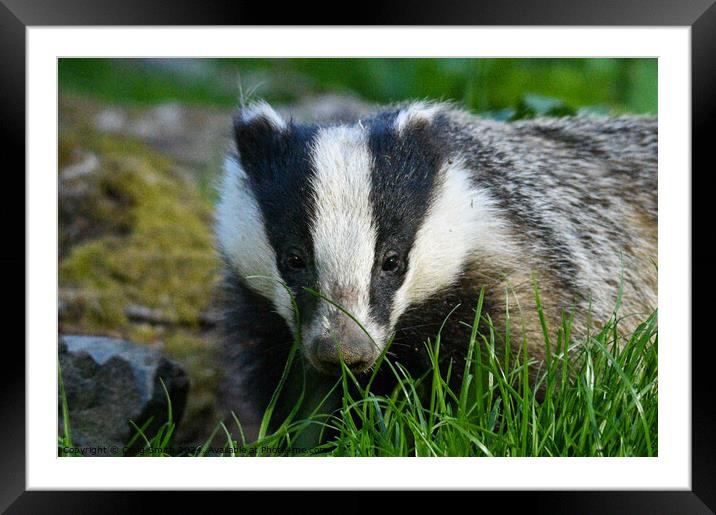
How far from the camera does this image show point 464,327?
9.00 ft

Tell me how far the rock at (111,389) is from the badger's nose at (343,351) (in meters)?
0.92

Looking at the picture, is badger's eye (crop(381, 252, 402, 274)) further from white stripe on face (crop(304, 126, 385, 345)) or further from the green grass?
the green grass

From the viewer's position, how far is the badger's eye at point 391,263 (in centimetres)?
252

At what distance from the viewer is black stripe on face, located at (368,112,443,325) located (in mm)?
2502

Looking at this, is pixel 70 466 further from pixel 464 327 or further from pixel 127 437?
pixel 464 327

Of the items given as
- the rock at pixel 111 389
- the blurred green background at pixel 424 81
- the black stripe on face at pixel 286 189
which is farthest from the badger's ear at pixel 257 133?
the rock at pixel 111 389

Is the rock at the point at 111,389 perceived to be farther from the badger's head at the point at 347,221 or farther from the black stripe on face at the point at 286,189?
the black stripe on face at the point at 286,189

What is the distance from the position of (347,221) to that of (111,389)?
3.79 ft

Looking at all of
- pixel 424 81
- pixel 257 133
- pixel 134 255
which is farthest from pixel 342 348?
pixel 134 255

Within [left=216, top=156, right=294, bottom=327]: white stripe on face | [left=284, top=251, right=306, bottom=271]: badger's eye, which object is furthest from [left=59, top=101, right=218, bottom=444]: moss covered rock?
[left=284, top=251, right=306, bottom=271]: badger's eye

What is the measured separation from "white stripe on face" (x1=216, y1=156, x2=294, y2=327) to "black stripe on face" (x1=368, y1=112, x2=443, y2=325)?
0.30 metres
